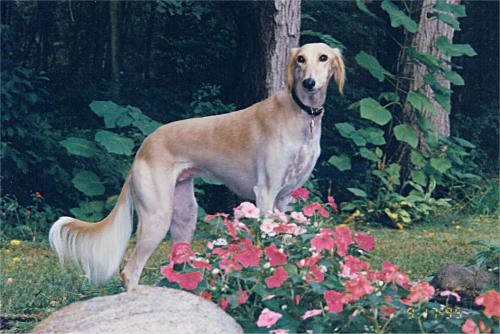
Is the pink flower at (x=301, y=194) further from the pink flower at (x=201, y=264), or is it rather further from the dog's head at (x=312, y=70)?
the pink flower at (x=201, y=264)

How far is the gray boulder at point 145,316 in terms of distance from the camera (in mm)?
3387

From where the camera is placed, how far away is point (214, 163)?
5094 millimetres

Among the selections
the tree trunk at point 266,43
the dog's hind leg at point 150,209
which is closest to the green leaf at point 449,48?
the tree trunk at point 266,43

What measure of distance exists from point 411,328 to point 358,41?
803 centimetres

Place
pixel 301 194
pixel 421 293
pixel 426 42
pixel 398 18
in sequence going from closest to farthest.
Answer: pixel 421 293 < pixel 301 194 < pixel 398 18 < pixel 426 42

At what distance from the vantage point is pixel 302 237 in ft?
13.2

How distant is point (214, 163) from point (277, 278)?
1.57 meters

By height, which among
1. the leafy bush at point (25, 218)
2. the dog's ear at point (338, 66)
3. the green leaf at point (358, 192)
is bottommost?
the leafy bush at point (25, 218)

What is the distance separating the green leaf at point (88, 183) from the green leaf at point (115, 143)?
47 cm

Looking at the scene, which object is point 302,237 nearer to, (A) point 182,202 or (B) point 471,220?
(A) point 182,202

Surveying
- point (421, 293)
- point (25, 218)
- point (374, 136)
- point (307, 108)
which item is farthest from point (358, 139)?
point (421, 293)

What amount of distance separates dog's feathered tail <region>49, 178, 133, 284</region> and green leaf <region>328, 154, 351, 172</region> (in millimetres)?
4041

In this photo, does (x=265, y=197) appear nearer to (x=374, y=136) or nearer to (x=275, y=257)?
(x=275, y=257)

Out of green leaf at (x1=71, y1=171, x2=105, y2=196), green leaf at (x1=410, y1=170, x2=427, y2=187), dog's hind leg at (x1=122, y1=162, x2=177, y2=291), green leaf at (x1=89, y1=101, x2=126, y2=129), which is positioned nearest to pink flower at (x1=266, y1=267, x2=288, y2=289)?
dog's hind leg at (x1=122, y1=162, x2=177, y2=291)
